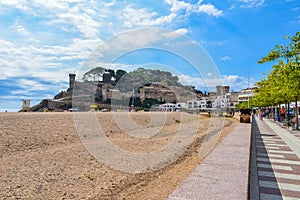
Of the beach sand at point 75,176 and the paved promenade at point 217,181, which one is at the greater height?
the paved promenade at point 217,181

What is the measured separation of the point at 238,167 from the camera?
3.79 meters

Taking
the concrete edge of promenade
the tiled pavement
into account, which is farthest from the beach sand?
the tiled pavement

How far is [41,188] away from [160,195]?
2451 millimetres

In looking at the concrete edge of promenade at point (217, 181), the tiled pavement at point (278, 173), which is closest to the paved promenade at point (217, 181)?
the concrete edge of promenade at point (217, 181)

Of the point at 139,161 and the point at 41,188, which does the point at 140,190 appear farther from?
the point at 139,161

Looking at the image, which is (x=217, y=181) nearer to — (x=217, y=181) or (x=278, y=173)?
(x=217, y=181)

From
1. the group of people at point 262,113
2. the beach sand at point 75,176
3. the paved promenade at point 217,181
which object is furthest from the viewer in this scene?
the group of people at point 262,113

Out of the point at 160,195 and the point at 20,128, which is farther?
the point at 20,128

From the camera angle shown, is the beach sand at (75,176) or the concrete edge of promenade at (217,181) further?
the beach sand at (75,176)

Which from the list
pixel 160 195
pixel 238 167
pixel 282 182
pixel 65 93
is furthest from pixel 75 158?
pixel 65 93

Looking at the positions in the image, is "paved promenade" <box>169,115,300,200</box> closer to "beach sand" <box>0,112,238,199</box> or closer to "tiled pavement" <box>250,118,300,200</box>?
"tiled pavement" <box>250,118,300,200</box>

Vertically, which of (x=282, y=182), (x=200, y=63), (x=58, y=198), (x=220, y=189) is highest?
(x=200, y=63)

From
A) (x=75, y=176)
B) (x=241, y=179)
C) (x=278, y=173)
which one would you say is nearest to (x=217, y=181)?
(x=241, y=179)

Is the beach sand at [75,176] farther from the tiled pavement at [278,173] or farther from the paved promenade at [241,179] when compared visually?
the tiled pavement at [278,173]
